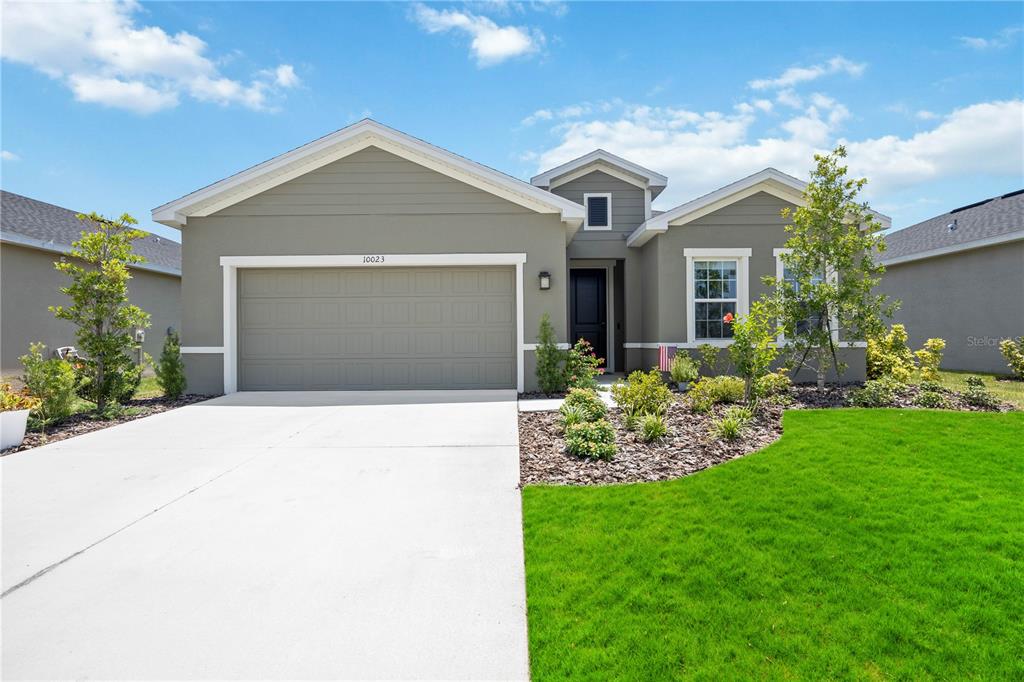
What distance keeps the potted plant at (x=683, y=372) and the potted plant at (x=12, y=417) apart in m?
9.56

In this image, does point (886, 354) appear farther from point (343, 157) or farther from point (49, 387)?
point (49, 387)

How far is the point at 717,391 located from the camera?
751 cm

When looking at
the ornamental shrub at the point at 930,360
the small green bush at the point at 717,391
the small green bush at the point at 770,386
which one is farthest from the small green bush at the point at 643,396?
the ornamental shrub at the point at 930,360

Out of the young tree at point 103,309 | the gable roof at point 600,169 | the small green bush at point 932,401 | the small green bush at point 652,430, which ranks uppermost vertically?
the gable roof at point 600,169

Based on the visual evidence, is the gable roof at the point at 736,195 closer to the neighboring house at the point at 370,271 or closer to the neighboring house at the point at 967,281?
the neighboring house at the point at 370,271

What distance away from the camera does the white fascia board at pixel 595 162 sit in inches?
501

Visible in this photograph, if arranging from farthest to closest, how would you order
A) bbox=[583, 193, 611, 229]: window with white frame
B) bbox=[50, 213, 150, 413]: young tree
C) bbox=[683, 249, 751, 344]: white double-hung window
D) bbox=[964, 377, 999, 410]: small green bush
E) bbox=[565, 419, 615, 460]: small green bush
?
bbox=[583, 193, 611, 229]: window with white frame
bbox=[683, 249, 751, 344]: white double-hung window
bbox=[50, 213, 150, 413]: young tree
bbox=[964, 377, 999, 410]: small green bush
bbox=[565, 419, 615, 460]: small green bush

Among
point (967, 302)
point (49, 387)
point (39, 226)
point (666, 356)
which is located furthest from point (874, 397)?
point (39, 226)

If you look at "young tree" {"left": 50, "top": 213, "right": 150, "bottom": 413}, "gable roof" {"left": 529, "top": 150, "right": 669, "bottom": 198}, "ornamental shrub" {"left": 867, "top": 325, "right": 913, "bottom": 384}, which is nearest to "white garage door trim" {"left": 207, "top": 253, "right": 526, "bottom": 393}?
"young tree" {"left": 50, "top": 213, "right": 150, "bottom": 413}

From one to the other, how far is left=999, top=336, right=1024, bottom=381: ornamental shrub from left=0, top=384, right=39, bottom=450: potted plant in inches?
688

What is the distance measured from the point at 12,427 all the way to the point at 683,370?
9692 mm

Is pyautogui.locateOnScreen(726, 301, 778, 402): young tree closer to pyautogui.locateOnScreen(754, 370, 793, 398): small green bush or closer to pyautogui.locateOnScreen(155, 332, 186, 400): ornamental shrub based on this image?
pyautogui.locateOnScreen(754, 370, 793, 398): small green bush

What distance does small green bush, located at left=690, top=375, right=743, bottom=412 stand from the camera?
23.5ft

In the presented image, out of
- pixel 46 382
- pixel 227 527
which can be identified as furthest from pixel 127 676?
pixel 46 382
